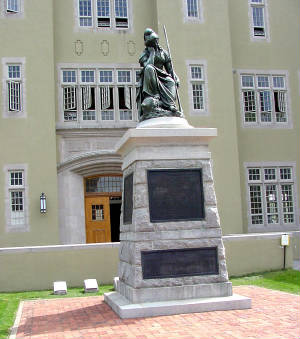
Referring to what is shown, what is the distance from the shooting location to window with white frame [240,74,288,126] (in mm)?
20672

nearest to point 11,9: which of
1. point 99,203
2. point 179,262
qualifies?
point 99,203

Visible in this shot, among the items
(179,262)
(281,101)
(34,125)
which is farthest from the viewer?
(281,101)

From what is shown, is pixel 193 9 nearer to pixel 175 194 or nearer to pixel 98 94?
pixel 98 94

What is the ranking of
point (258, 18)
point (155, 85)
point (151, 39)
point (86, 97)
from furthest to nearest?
point (258, 18) → point (86, 97) → point (151, 39) → point (155, 85)

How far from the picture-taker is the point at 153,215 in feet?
28.7

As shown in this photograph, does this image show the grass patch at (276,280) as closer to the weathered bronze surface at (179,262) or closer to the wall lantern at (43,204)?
the weathered bronze surface at (179,262)

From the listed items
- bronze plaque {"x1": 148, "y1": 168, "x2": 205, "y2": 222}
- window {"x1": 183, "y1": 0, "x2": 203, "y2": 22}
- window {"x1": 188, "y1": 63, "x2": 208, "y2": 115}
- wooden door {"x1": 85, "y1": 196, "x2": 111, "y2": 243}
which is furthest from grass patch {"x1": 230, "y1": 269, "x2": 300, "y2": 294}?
window {"x1": 183, "y1": 0, "x2": 203, "y2": 22}

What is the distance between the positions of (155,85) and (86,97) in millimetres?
9836

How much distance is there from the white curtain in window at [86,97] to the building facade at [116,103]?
44mm

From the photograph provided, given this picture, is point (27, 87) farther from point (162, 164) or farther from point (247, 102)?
point (162, 164)

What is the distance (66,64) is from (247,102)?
7605 mm

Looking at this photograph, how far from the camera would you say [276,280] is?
41.9 feet

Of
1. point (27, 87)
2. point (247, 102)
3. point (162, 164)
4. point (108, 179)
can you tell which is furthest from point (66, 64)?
point (162, 164)

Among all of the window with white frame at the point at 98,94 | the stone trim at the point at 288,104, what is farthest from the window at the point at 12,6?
the stone trim at the point at 288,104
